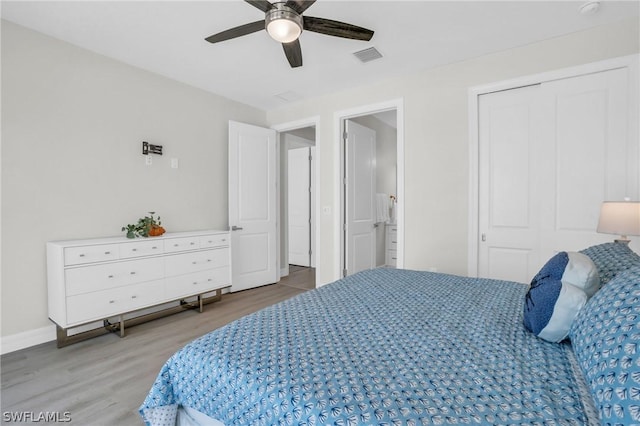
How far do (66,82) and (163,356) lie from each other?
2.59 m

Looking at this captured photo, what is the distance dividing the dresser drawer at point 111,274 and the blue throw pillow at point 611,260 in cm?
330

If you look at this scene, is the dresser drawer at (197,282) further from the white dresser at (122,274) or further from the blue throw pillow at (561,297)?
the blue throw pillow at (561,297)

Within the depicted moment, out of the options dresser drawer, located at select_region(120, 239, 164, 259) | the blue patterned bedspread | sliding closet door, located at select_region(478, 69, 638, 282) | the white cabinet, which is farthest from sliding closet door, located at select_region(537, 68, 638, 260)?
→ dresser drawer, located at select_region(120, 239, 164, 259)

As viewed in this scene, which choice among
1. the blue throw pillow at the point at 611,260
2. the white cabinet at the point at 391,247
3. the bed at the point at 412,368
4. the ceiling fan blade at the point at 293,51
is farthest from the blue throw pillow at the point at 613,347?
the white cabinet at the point at 391,247

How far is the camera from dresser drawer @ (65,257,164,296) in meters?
2.49

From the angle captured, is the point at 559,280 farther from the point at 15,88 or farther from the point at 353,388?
the point at 15,88

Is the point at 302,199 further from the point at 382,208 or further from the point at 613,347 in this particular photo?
the point at 613,347

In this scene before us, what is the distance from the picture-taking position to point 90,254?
8.46 ft

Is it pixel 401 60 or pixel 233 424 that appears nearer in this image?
pixel 233 424

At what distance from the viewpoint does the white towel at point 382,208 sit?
17.0ft

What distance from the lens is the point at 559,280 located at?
1.19m

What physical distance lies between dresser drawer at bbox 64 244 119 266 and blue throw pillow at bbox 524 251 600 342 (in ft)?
10.0

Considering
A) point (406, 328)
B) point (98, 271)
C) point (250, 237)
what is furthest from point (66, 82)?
→ point (406, 328)

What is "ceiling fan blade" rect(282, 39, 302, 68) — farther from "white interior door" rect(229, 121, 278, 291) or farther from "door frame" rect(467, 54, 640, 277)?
"white interior door" rect(229, 121, 278, 291)
